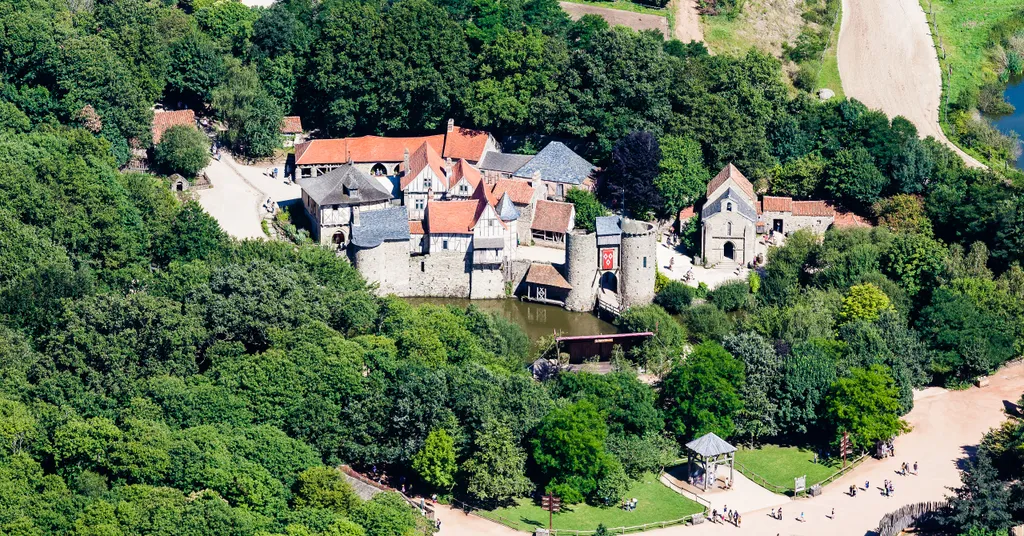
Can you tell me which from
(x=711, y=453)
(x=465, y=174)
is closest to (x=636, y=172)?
(x=465, y=174)

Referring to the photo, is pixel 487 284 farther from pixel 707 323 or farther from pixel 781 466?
pixel 781 466

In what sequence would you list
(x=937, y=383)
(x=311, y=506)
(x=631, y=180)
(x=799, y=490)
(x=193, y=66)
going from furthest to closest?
(x=193, y=66), (x=631, y=180), (x=937, y=383), (x=799, y=490), (x=311, y=506)

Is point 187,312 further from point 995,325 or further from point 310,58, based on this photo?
point 995,325

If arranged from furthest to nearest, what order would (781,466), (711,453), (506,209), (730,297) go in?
(506,209)
(730,297)
(781,466)
(711,453)

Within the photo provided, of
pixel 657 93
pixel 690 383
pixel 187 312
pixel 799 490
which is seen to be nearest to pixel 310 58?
pixel 657 93

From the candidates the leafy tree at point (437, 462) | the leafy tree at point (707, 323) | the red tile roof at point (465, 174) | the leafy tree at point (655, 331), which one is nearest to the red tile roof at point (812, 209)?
the leafy tree at point (707, 323)

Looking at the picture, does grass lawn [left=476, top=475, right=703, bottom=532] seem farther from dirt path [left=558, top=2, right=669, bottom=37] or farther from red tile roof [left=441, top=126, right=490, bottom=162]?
dirt path [left=558, top=2, right=669, bottom=37]

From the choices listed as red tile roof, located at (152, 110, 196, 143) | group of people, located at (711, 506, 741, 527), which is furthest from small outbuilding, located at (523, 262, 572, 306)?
red tile roof, located at (152, 110, 196, 143)

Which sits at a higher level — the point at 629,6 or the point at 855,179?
the point at 629,6
